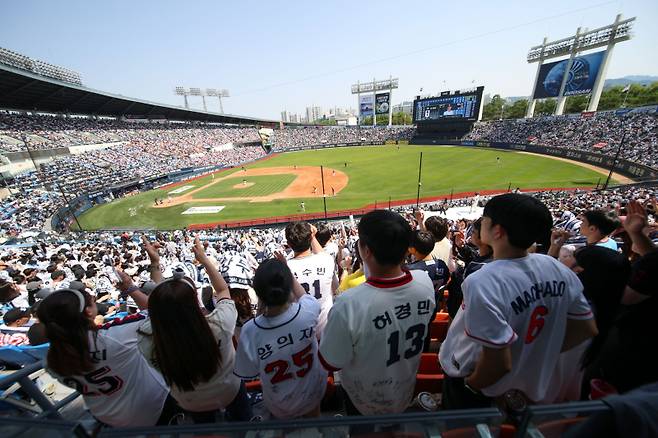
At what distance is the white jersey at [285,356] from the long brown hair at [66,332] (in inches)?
48.9

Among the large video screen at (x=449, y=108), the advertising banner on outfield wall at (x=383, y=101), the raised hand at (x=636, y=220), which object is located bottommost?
the raised hand at (x=636, y=220)

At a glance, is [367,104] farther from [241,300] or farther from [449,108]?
[241,300]

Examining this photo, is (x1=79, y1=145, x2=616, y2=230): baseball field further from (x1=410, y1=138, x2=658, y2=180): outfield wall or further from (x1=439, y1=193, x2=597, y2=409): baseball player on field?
(x1=439, y1=193, x2=597, y2=409): baseball player on field

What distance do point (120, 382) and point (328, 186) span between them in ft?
119

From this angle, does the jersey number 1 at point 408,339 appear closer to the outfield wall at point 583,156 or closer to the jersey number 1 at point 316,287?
the jersey number 1 at point 316,287

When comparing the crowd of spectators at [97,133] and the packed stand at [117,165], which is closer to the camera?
the packed stand at [117,165]

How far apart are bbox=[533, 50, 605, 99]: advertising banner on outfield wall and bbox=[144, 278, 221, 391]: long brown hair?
7214 cm

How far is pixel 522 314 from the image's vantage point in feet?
6.51

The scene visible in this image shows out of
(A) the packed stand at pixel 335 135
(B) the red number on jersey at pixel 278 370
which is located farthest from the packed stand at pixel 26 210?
(A) the packed stand at pixel 335 135

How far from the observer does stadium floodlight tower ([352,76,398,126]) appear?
89750mm

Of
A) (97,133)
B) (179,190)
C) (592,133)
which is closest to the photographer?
(179,190)

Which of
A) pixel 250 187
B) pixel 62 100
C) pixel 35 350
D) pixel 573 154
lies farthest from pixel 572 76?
pixel 62 100

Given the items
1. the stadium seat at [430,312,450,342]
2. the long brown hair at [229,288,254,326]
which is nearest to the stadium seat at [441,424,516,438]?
the stadium seat at [430,312,450,342]

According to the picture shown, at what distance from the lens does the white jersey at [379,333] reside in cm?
205
